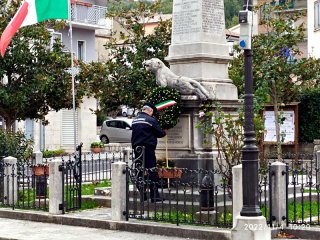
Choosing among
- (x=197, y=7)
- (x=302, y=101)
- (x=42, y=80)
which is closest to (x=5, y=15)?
(x=42, y=80)

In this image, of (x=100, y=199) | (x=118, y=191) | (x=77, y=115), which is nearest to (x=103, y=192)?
(x=100, y=199)

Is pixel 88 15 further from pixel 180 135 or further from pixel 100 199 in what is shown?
pixel 180 135

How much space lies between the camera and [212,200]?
48.9 feet

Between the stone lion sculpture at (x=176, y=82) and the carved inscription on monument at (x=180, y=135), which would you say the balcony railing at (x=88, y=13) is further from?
the carved inscription on monument at (x=180, y=135)

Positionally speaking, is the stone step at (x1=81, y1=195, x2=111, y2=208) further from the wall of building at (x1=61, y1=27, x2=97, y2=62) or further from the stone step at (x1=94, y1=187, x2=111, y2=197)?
the wall of building at (x1=61, y1=27, x2=97, y2=62)

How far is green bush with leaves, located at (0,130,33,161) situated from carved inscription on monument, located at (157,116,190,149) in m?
4.90

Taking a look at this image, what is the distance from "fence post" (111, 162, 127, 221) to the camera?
15.6 m

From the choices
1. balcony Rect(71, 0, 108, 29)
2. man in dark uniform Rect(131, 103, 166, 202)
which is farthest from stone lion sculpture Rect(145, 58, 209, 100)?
balcony Rect(71, 0, 108, 29)

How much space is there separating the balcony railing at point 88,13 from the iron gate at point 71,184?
32.8 meters

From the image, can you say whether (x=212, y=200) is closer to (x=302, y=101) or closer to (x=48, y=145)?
(x=302, y=101)

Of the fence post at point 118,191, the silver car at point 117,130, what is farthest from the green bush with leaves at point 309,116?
the silver car at point 117,130

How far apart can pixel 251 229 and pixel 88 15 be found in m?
40.6

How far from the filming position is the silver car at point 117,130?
4981 cm

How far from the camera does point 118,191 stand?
15.6m
